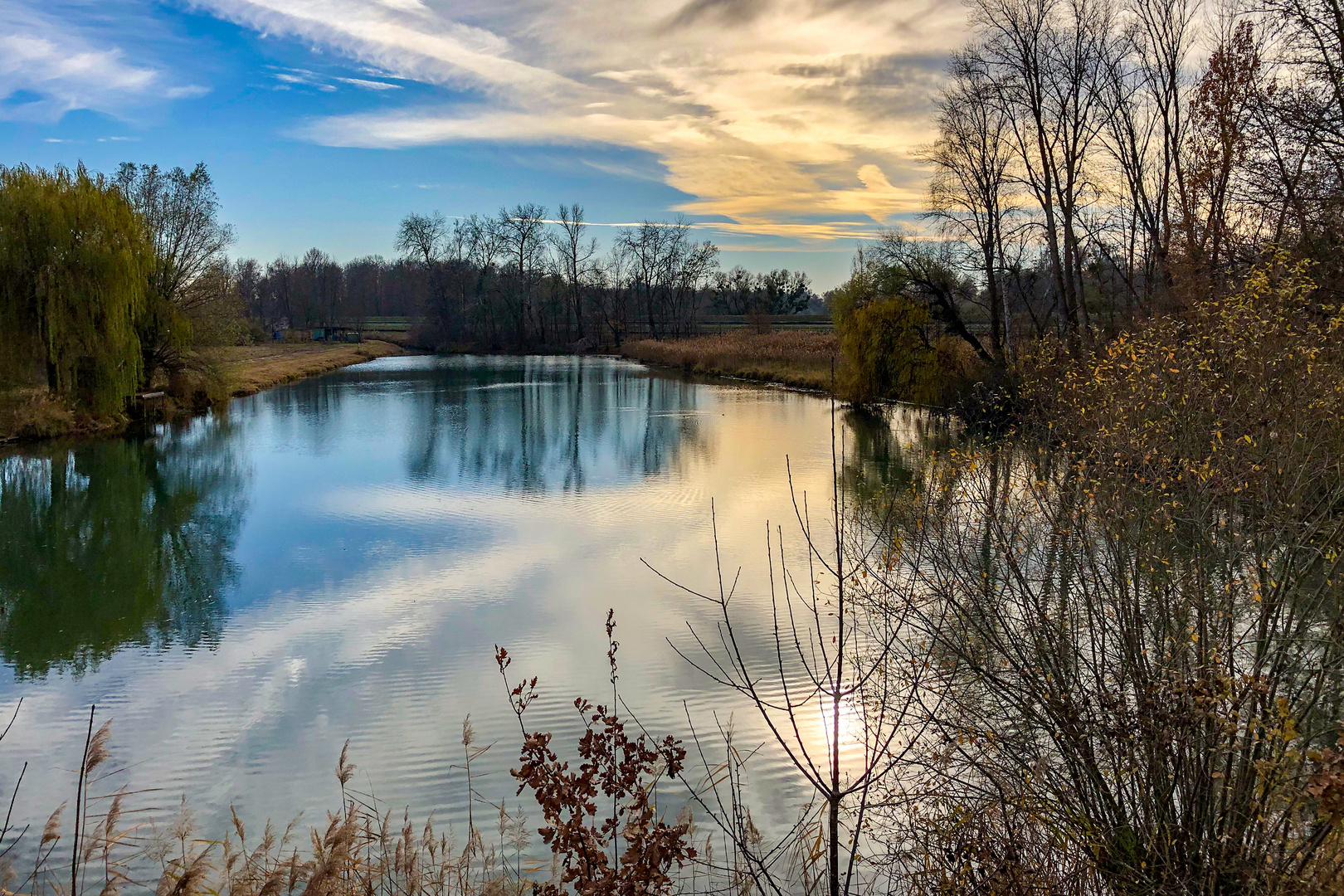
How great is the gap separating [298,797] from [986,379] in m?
17.2

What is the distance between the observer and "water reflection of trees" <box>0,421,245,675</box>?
7859 mm

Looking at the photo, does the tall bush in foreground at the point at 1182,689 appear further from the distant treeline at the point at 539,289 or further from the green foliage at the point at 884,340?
the distant treeline at the point at 539,289

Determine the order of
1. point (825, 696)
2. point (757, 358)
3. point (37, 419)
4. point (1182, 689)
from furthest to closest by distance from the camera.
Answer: point (757, 358) → point (37, 419) → point (825, 696) → point (1182, 689)

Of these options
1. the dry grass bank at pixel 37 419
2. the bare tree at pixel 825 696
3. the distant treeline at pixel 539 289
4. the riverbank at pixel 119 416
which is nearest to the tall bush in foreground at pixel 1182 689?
the bare tree at pixel 825 696

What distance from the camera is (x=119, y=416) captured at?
20.5 m

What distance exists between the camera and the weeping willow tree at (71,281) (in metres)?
18.0

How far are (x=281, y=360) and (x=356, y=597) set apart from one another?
134 feet

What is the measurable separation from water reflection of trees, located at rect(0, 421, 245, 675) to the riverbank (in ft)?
3.69

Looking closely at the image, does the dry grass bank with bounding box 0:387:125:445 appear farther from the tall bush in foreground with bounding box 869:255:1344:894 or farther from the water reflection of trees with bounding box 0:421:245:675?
the tall bush in foreground with bounding box 869:255:1344:894

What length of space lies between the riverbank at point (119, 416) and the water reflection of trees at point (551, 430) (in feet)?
17.7

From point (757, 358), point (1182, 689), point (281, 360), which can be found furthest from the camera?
point (281, 360)

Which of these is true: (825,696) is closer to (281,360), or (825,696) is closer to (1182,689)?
(1182,689)

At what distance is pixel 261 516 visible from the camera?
12469 millimetres

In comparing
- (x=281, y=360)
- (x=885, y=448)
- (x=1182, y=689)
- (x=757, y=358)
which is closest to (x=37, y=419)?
(x=885, y=448)
